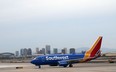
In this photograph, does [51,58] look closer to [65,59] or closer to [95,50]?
[65,59]

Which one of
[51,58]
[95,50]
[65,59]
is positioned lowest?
[65,59]

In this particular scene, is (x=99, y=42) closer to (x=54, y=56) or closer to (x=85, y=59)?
(x=85, y=59)

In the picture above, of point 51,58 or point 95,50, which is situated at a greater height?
point 95,50

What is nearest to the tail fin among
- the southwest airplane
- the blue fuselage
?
the southwest airplane

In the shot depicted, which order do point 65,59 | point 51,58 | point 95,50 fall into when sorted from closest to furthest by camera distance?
point 51,58 → point 65,59 → point 95,50

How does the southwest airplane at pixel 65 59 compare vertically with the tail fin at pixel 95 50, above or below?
below

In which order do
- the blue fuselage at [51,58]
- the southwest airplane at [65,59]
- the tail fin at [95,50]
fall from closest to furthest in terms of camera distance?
the southwest airplane at [65,59], the blue fuselage at [51,58], the tail fin at [95,50]

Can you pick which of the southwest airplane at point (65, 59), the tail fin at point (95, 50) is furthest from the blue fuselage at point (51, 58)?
the tail fin at point (95, 50)

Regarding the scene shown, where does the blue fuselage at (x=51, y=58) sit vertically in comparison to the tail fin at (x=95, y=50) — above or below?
below

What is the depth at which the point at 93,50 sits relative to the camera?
87.2 m

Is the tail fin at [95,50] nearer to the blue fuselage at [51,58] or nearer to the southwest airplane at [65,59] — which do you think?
the southwest airplane at [65,59]

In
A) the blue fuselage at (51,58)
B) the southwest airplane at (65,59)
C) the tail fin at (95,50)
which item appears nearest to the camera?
the southwest airplane at (65,59)

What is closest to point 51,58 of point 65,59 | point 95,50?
point 65,59

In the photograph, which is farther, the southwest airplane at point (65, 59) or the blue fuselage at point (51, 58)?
the blue fuselage at point (51, 58)
